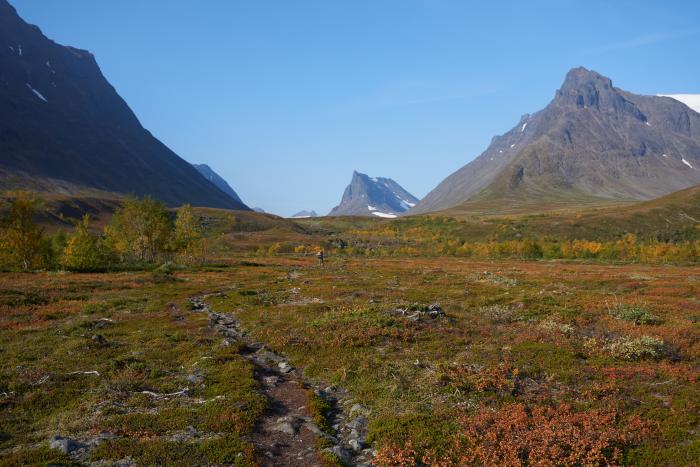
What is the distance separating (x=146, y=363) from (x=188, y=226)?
67539 mm

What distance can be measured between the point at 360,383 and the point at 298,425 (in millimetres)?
4457

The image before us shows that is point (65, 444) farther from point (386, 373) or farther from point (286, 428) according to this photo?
point (386, 373)

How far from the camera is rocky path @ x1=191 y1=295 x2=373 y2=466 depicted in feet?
43.6

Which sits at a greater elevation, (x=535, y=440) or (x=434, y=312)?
(x=434, y=312)

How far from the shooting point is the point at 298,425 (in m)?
15.2

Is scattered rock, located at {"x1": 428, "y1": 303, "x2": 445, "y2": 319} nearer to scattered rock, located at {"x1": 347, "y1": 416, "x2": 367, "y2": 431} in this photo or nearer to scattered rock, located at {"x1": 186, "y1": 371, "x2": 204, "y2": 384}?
scattered rock, located at {"x1": 347, "y1": 416, "x2": 367, "y2": 431}

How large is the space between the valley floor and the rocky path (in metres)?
0.08

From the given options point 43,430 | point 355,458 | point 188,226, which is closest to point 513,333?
point 355,458

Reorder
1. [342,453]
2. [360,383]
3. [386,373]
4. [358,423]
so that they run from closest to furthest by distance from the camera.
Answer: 1. [342,453]
2. [358,423]
3. [360,383]
4. [386,373]

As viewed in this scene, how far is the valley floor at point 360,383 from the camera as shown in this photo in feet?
43.7

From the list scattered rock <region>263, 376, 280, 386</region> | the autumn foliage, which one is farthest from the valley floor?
scattered rock <region>263, 376, 280, 386</region>

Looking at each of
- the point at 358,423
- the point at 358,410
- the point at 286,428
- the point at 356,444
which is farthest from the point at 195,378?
the point at 356,444

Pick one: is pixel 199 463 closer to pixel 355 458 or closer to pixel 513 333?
pixel 355 458

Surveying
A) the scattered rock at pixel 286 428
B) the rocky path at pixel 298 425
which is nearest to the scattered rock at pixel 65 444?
the rocky path at pixel 298 425
